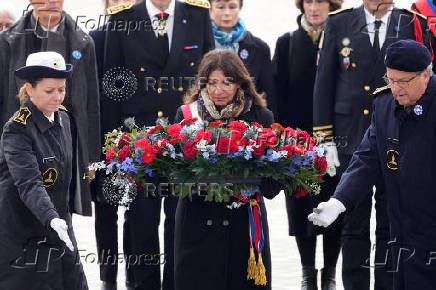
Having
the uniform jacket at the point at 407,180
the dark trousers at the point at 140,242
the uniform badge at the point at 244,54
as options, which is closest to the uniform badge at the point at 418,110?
the uniform jacket at the point at 407,180

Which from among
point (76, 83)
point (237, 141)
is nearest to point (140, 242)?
point (76, 83)

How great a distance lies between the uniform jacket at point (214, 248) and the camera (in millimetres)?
6676

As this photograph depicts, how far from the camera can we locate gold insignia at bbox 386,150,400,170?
6.06 meters

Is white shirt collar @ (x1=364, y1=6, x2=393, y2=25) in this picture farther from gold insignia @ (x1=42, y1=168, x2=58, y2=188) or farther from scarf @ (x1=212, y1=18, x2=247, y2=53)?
gold insignia @ (x1=42, y1=168, x2=58, y2=188)

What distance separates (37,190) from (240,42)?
3.43 m

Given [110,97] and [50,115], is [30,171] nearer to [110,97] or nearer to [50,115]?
[50,115]

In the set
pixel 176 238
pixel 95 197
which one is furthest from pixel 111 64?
pixel 176 238

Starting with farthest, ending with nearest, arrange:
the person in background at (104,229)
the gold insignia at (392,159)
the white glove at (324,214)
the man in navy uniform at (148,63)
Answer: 1. the person in background at (104,229)
2. the man in navy uniform at (148,63)
3. the gold insignia at (392,159)
4. the white glove at (324,214)

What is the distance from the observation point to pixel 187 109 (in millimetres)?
7105

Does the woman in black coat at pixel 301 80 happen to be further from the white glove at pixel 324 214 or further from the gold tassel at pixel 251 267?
the white glove at pixel 324 214

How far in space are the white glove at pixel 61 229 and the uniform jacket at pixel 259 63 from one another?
3.26 meters

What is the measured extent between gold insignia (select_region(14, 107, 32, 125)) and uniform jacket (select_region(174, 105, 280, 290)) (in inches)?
43.7

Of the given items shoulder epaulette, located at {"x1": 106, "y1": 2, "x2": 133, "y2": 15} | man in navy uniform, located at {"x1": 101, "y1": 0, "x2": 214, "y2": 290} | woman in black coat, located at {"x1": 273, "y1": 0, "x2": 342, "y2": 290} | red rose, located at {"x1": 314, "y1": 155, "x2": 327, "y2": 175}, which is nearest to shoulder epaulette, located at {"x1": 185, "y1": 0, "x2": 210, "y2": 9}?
man in navy uniform, located at {"x1": 101, "y1": 0, "x2": 214, "y2": 290}

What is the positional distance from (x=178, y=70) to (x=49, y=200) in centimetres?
273
